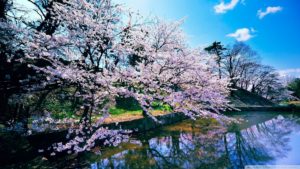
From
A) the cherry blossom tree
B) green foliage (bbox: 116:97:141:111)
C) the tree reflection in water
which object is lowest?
the tree reflection in water

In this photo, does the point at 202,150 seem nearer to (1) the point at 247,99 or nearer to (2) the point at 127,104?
(2) the point at 127,104

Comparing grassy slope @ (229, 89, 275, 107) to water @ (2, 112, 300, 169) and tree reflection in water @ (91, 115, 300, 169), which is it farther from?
water @ (2, 112, 300, 169)

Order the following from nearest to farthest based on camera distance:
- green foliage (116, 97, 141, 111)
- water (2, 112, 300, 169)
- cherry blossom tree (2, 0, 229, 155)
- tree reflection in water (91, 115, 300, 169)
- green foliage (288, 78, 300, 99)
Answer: cherry blossom tree (2, 0, 229, 155) → water (2, 112, 300, 169) → tree reflection in water (91, 115, 300, 169) → green foliage (116, 97, 141, 111) → green foliage (288, 78, 300, 99)

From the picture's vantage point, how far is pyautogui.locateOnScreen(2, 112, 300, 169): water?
33.9 feet

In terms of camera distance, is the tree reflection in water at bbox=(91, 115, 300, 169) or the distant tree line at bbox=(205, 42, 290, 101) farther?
the distant tree line at bbox=(205, 42, 290, 101)

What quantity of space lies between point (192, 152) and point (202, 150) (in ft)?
2.27

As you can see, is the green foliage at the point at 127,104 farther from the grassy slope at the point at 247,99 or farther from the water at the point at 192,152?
the grassy slope at the point at 247,99

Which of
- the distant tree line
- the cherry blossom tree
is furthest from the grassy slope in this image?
the cherry blossom tree

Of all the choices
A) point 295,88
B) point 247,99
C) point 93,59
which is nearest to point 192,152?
point 93,59

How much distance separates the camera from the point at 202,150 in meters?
13.0

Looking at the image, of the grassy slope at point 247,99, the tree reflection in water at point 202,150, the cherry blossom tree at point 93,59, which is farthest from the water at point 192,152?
the grassy slope at point 247,99

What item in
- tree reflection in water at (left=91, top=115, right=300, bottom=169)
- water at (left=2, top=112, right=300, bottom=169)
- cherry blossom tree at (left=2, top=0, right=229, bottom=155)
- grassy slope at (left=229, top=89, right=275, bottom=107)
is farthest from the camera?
grassy slope at (left=229, top=89, right=275, bottom=107)

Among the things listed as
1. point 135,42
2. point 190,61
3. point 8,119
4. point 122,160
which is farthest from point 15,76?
point 190,61

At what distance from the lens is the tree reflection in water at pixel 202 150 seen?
10703 millimetres
